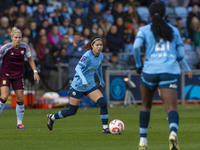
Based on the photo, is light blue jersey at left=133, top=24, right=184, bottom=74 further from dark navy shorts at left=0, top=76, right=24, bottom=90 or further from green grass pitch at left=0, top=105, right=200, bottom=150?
dark navy shorts at left=0, top=76, right=24, bottom=90

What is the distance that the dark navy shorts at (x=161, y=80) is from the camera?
791 cm

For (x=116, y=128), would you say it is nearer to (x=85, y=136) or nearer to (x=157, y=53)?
(x=85, y=136)

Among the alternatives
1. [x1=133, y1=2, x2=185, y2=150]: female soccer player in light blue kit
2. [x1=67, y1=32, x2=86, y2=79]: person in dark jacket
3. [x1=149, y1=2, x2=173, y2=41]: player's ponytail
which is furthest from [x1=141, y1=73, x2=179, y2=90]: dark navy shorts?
[x1=67, y1=32, x2=86, y2=79]: person in dark jacket

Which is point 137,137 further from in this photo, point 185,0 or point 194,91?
point 185,0

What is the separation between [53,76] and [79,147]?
12.4 metres

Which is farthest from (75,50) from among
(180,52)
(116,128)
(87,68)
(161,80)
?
(161,80)

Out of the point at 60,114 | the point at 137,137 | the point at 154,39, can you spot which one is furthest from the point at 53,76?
the point at 154,39

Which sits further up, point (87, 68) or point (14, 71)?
point (87, 68)

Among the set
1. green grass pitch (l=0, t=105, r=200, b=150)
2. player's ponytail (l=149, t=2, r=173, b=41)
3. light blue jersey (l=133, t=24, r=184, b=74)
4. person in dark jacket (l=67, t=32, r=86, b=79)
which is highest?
player's ponytail (l=149, t=2, r=173, b=41)

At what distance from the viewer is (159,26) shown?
26.2 feet

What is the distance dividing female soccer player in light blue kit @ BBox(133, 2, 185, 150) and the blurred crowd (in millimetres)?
11253

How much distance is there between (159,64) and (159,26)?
58 centimetres

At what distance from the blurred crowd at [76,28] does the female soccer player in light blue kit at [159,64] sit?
1125 centimetres

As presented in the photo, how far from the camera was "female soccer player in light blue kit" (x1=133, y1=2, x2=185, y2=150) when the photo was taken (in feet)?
26.0
